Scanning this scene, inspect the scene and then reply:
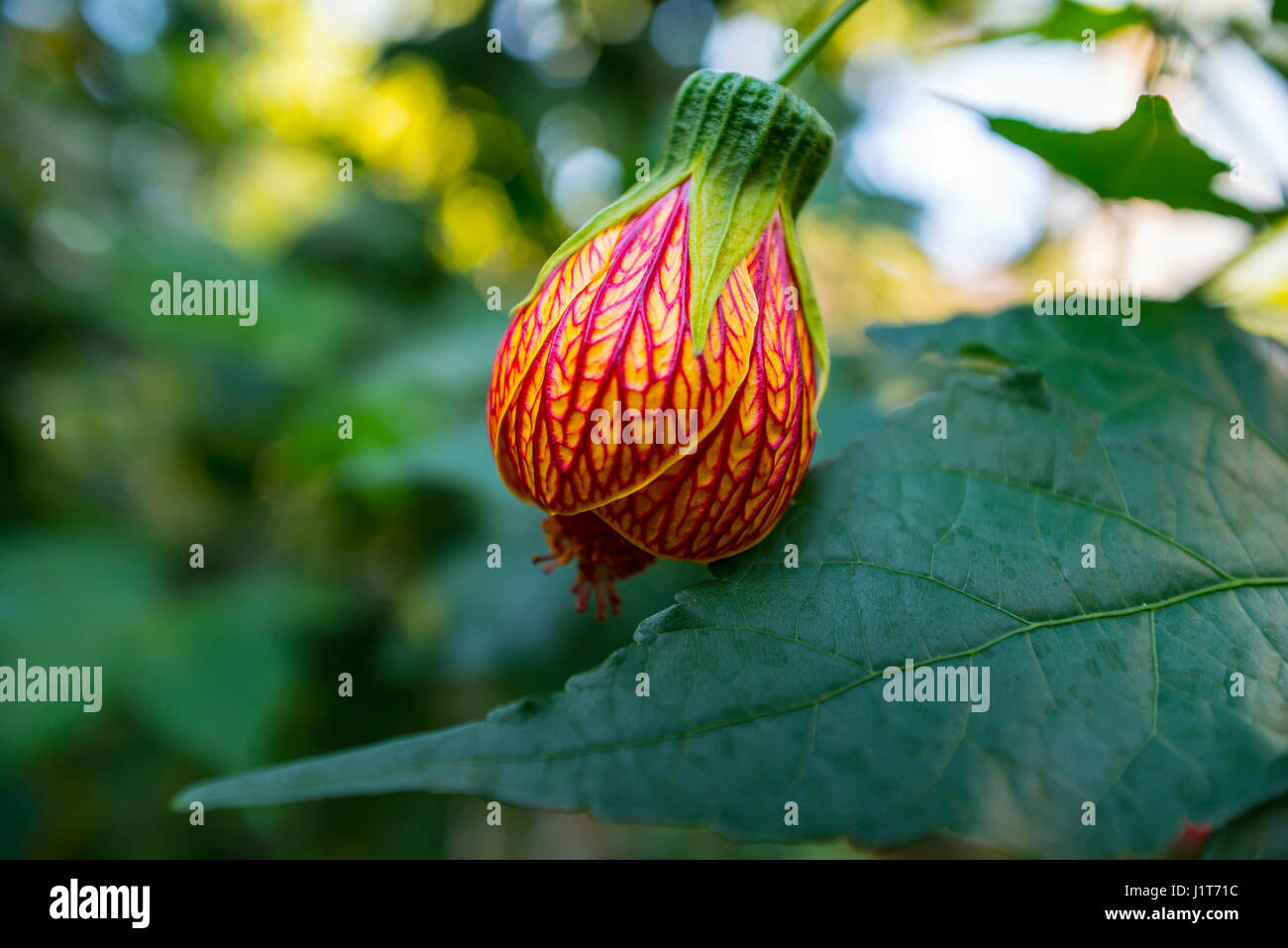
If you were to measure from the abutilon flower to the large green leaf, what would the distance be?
0.05 meters

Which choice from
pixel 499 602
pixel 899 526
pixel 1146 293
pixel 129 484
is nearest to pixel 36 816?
pixel 129 484

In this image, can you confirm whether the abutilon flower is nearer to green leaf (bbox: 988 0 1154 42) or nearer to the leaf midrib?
the leaf midrib

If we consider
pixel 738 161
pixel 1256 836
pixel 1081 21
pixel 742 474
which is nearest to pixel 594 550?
pixel 742 474

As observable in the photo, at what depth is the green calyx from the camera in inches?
19.3

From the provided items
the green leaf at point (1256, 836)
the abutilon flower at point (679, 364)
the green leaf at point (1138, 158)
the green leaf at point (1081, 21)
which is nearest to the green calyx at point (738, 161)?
the abutilon flower at point (679, 364)

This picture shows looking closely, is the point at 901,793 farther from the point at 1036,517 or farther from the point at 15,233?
the point at 15,233

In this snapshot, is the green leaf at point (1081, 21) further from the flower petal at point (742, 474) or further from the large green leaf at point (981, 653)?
the flower petal at point (742, 474)

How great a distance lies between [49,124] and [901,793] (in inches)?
73.3

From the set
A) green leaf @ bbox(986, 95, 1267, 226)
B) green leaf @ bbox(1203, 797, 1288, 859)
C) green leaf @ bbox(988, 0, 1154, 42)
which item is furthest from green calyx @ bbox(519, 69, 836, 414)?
green leaf @ bbox(988, 0, 1154, 42)

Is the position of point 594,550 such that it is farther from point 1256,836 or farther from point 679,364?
point 1256,836

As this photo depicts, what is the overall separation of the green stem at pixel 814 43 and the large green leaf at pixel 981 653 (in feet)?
0.68

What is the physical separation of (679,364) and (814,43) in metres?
0.23

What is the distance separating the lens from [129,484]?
1.80m

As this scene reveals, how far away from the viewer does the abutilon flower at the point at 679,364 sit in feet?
1.39
